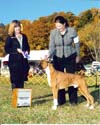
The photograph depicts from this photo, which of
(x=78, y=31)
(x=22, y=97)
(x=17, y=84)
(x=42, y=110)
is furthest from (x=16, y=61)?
(x=78, y=31)

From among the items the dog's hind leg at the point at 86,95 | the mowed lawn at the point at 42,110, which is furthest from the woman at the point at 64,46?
the mowed lawn at the point at 42,110

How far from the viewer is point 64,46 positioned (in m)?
7.81

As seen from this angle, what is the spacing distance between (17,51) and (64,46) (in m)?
0.74

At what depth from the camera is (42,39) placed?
25.9 feet

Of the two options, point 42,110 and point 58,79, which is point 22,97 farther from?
point 58,79

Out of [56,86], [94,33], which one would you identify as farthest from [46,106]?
[94,33]

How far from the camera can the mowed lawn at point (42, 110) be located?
682 centimetres

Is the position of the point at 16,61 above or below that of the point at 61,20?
below


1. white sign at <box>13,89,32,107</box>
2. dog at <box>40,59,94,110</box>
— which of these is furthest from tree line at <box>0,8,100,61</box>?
white sign at <box>13,89,32,107</box>

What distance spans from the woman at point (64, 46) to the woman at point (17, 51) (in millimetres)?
423

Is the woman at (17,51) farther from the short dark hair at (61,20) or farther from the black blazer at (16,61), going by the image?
the short dark hair at (61,20)

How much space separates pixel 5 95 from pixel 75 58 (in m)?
1.50

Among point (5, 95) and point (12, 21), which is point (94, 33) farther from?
point (5, 95)

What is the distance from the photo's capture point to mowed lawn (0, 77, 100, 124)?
6.82m
